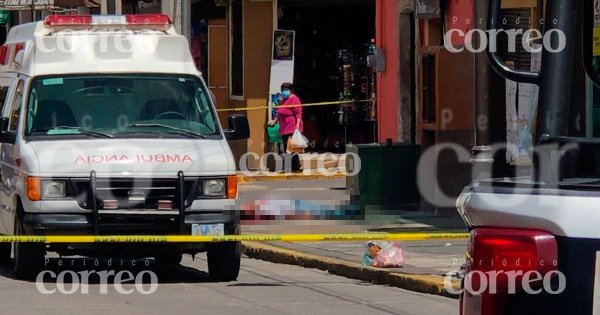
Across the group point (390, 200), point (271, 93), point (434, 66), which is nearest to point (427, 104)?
point (434, 66)

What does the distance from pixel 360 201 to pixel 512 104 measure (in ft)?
8.94

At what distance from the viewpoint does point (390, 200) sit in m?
17.9

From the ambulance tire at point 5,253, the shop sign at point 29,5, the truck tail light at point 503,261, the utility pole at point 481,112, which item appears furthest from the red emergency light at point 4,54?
the shop sign at point 29,5

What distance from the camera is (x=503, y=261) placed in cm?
387

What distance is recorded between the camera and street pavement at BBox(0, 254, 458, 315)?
10.5m

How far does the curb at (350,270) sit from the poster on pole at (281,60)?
10756mm

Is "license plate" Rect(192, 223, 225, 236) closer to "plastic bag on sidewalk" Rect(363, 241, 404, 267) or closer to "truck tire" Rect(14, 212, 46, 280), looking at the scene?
"truck tire" Rect(14, 212, 46, 280)

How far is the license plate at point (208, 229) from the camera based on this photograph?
11773mm

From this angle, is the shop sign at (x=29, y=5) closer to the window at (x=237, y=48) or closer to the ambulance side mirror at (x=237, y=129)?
the window at (x=237, y=48)

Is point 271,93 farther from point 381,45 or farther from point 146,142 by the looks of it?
point 146,142

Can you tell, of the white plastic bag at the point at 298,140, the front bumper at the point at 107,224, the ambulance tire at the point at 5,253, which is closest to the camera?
the front bumper at the point at 107,224

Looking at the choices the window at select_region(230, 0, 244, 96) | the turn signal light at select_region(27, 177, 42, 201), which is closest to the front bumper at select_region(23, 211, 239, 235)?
the turn signal light at select_region(27, 177, 42, 201)

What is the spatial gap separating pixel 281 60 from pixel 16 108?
531 inches

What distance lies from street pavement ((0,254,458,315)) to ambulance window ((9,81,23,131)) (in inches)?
57.6
